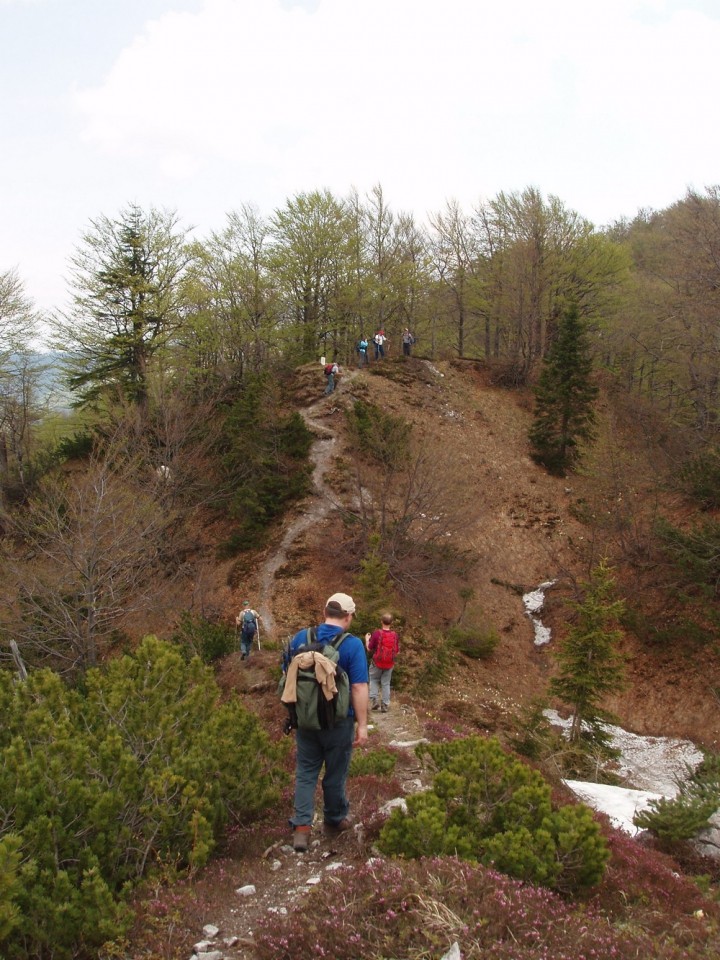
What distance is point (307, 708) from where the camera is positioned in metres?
4.32

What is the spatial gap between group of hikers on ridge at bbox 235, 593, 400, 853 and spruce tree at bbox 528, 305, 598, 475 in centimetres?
2364

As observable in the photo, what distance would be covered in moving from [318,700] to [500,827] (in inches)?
62.1

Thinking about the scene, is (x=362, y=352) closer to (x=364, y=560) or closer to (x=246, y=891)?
(x=364, y=560)

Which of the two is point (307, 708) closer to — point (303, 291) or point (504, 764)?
point (504, 764)

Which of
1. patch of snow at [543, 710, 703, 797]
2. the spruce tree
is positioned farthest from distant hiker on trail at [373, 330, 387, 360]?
patch of snow at [543, 710, 703, 797]

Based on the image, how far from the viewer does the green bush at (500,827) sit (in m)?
3.83

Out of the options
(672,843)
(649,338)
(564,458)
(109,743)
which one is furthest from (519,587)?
(109,743)

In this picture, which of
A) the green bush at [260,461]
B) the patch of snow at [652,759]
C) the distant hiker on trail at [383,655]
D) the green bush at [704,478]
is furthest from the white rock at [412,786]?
the green bush at [704,478]

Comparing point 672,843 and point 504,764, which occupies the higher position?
point 504,764

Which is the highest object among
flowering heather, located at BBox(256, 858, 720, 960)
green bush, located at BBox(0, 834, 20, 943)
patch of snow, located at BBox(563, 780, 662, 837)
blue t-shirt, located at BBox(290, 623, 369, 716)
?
blue t-shirt, located at BBox(290, 623, 369, 716)

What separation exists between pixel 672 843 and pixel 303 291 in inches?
1106

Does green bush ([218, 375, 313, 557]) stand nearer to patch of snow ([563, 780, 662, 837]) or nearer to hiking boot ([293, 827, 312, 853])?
patch of snow ([563, 780, 662, 837])

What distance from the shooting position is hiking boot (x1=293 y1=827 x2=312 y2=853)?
14.9ft

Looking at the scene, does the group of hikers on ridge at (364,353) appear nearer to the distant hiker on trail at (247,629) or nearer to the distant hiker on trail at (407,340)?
the distant hiker on trail at (407,340)
